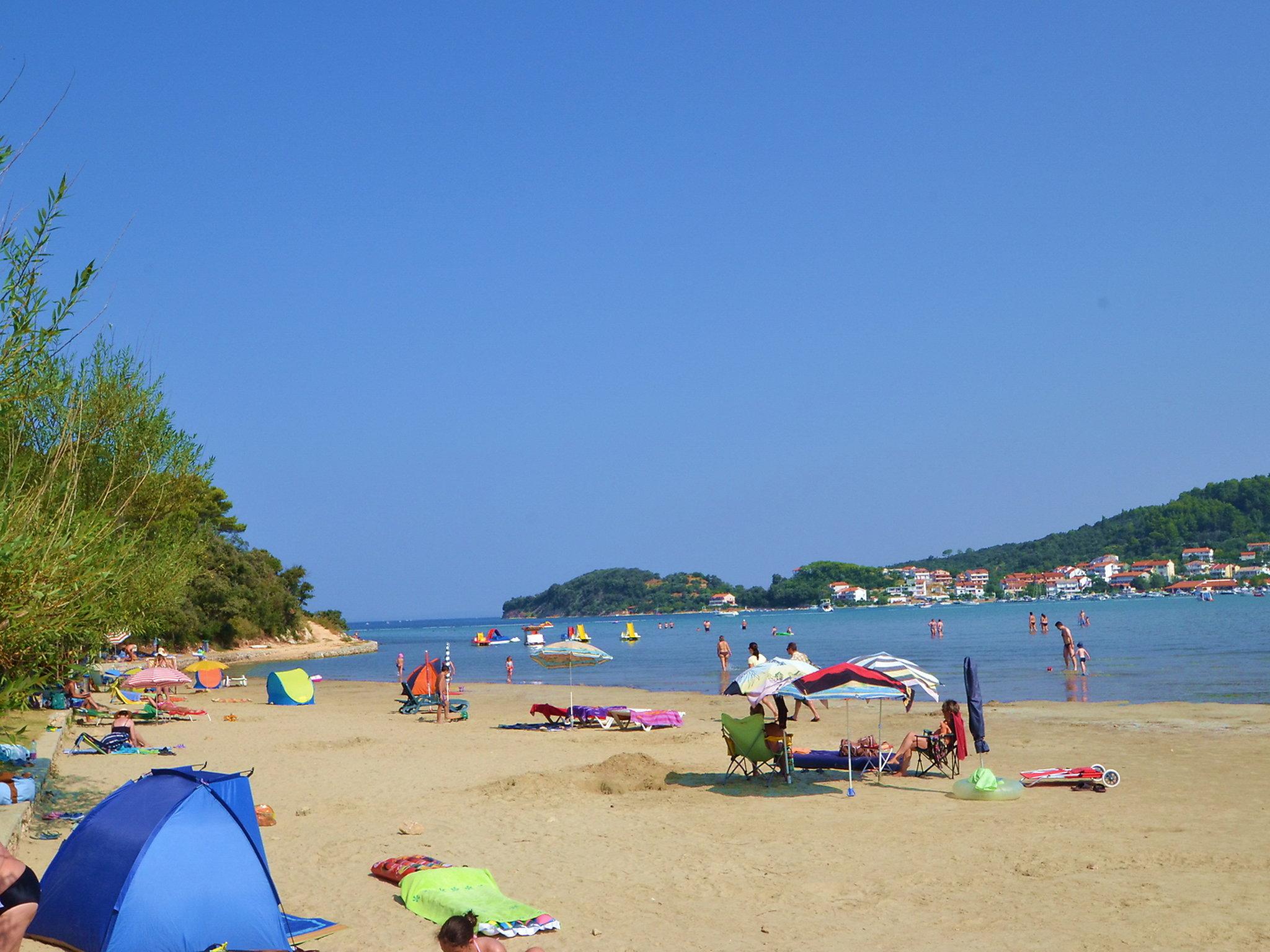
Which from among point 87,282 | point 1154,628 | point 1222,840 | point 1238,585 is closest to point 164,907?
point 87,282

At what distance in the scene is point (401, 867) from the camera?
8.72 meters

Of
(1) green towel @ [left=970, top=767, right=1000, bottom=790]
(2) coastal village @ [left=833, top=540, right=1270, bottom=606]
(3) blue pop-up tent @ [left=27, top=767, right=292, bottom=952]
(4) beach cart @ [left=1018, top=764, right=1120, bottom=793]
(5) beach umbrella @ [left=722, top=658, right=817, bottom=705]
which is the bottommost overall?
(2) coastal village @ [left=833, top=540, right=1270, bottom=606]

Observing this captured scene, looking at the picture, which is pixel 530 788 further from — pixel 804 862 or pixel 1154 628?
pixel 1154 628

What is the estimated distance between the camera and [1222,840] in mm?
9602

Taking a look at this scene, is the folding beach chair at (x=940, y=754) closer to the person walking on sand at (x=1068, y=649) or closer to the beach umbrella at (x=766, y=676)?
the beach umbrella at (x=766, y=676)

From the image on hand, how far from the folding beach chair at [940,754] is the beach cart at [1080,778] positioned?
1163 millimetres

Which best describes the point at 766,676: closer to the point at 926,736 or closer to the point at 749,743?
the point at 749,743

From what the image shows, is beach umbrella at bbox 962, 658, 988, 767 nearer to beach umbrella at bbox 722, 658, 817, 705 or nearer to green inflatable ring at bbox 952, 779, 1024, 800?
green inflatable ring at bbox 952, 779, 1024, 800

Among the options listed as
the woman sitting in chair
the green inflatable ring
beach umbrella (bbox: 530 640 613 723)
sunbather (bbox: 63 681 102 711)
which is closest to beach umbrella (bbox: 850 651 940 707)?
the woman sitting in chair

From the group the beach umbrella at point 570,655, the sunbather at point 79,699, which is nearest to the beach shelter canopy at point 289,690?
the sunbather at point 79,699

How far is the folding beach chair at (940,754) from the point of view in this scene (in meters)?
13.6

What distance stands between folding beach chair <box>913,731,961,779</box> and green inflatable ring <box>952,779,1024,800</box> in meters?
1.55

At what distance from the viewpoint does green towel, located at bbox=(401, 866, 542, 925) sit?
7508mm

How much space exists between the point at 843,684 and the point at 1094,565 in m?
159
